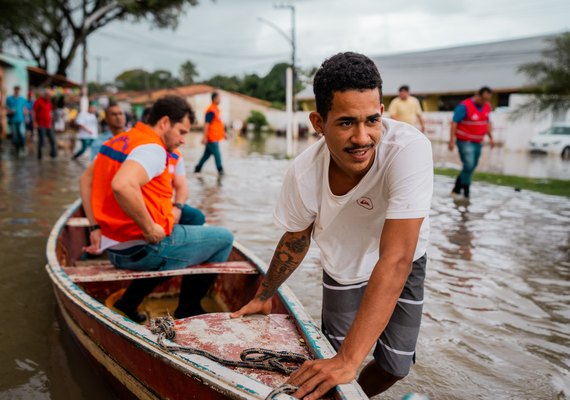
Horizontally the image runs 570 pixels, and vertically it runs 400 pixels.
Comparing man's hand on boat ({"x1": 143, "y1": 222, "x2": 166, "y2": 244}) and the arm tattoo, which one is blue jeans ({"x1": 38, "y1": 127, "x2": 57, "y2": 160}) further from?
the arm tattoo

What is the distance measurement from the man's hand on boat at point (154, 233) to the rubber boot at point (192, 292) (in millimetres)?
397

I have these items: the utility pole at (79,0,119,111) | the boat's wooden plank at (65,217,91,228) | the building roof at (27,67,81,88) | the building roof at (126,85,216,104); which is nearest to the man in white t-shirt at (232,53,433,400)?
the boat's wooden plank at (65,217,91,228)

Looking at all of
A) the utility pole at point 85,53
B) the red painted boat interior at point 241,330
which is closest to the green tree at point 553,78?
the red painted boat interior at point 241,330

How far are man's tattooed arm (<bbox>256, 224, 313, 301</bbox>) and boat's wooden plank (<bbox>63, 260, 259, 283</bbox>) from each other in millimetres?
977

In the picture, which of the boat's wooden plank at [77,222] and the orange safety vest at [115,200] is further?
the boat's wooden plank at [77,222]

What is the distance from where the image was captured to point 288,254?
257 centimetres

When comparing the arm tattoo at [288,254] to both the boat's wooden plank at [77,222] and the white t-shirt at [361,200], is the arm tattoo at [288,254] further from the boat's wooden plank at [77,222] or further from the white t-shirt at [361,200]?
the boat's wooden plank at [77,222]

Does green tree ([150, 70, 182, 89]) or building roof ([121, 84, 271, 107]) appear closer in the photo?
building roof ([121, 84, 271, 107])

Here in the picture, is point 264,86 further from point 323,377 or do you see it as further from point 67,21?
point 323,377

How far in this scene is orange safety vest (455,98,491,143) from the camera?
27.8 feet

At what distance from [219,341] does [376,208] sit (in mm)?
965

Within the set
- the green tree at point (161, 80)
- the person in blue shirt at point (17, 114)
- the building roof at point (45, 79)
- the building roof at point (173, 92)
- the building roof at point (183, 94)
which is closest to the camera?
the person in blue shirt at point (17, 114)

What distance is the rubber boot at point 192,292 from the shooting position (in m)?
3.64

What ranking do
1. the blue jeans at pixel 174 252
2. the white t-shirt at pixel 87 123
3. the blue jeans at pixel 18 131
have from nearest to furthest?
the blue jeans at pixel 174 252 < the white t-shirt at pixel 87 123 < the blue jeans at pixel 18 131
